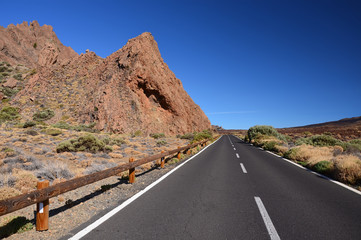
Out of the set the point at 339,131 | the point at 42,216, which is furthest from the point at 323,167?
the point at 339,131

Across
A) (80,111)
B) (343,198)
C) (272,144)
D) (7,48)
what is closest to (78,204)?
(343,198)

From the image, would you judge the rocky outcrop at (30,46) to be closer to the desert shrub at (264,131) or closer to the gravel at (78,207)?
the desert shrub at (264,131)

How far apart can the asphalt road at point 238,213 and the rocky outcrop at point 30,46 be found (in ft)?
220

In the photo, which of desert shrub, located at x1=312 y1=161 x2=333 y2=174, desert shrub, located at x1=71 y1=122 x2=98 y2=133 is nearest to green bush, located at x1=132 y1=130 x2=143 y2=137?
desert shrub, located at x1=71 y1=122 x2=98 y2=133

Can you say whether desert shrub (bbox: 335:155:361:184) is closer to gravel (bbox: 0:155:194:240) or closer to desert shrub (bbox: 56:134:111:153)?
gravel (bbox: 0:155:194:240)

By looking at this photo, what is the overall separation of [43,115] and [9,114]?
5.21 meters

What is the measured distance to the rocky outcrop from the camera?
60069 millimetres

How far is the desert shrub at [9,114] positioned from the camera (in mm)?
30556

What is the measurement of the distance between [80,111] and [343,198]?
3698 cm

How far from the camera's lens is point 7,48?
72.9m

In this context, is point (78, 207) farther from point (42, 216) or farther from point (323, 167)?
point (323, 167)

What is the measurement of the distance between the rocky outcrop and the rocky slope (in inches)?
667

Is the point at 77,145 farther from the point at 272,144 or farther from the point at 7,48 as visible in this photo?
the point at 7,48

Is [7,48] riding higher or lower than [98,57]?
higher
